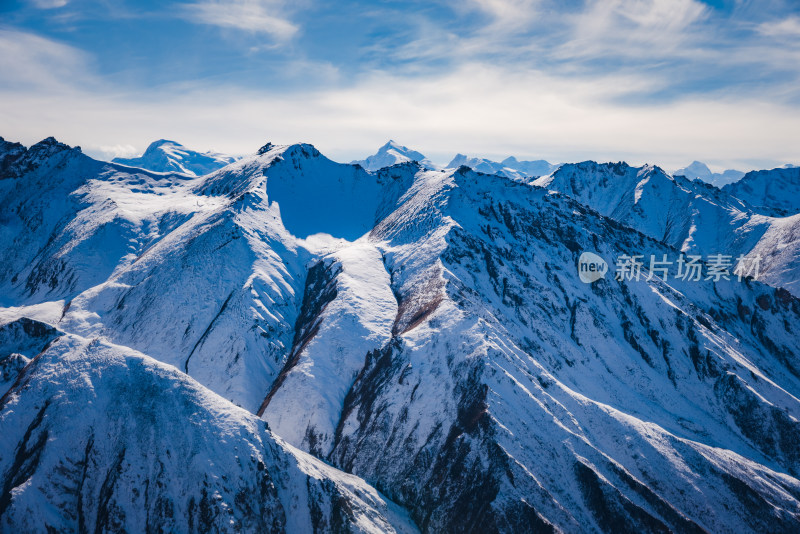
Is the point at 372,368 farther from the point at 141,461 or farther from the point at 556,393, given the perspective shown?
the point at 141,461

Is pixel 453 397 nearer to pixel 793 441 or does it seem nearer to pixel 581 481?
pixel 581 481

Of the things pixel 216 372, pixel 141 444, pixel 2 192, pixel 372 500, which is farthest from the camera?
pixel 2 192

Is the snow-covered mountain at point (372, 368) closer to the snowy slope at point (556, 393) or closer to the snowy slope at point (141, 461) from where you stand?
the snowy slope at point (141, 461)

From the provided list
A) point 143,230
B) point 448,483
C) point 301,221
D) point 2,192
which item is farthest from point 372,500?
point 2,192

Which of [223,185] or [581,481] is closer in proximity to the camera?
[581,481]

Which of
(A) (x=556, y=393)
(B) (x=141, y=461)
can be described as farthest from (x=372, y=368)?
(B) (x=141, y=461)

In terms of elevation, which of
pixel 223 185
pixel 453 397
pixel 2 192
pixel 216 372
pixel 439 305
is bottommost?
pixel 216 372

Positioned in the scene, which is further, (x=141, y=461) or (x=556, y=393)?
(x=556, y=393)
